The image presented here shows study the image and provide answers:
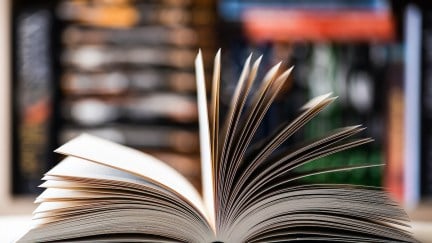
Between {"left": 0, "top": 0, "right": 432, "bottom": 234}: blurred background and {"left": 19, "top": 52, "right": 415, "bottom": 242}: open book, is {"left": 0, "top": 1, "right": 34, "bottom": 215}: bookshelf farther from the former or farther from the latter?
{"left": 19, "top": 52, "right": 415, "bottom": 242}: open book

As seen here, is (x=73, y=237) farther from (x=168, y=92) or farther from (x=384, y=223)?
(x=168, y=92)

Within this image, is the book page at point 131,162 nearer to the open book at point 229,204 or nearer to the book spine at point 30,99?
the open book at point 229,204

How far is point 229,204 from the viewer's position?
0.66m

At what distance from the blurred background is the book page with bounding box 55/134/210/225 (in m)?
0.75

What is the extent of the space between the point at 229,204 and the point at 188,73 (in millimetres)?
953

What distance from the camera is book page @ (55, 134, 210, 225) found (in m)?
0.66

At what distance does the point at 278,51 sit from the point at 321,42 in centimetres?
11

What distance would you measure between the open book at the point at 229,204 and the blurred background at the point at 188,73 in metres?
0.86

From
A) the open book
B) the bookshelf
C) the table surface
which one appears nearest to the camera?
the open book

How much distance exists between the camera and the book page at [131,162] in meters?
0.66

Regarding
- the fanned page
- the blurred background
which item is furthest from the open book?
the blurred background

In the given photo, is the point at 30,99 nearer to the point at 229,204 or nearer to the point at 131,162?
the point at 131,162

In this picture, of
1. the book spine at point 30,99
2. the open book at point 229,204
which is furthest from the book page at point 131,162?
the book spine at point 30,99

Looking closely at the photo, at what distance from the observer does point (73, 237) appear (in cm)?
65
